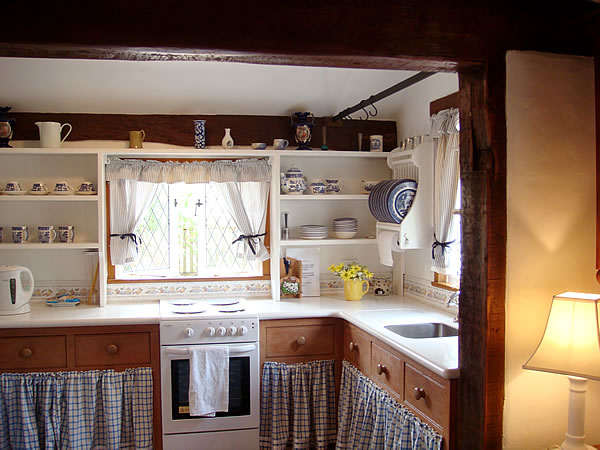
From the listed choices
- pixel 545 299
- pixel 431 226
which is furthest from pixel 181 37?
pixel 431 226

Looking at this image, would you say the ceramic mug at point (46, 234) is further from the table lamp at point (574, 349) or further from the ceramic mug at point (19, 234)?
the table lamp at point (574, 349)

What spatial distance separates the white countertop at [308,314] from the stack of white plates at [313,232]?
0.45m

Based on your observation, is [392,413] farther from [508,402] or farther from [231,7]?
[231,7]

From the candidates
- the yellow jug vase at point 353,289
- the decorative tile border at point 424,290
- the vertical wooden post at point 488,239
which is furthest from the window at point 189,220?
the vertical wooden post at point 488,239

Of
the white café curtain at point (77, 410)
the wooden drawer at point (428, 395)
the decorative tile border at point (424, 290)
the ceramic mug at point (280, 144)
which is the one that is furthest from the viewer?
the ceramic mug at point (280, 144)

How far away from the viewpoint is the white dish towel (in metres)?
3.52

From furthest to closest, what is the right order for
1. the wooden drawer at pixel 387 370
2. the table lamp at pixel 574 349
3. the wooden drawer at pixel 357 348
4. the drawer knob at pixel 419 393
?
the wooden drawer at pixel 357 348, the wooden drawer at pixel 387 370, the drawer knob at pixel 419 393, the table lamp at pixel 574 349

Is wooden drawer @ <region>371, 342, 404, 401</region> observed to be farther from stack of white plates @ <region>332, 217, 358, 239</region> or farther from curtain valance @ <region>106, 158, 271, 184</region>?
curtain valance @ <region>106, 158, 271, 184</region>

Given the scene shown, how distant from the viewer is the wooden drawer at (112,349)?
3543mm

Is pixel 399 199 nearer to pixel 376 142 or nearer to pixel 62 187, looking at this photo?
pixel 376 142

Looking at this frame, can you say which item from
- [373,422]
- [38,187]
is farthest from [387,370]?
[38,187]

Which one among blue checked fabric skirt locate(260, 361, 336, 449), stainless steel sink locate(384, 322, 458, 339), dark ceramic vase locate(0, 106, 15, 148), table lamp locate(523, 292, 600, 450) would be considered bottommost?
blue checked fabric skirt locate(260, 361, 336, 449)

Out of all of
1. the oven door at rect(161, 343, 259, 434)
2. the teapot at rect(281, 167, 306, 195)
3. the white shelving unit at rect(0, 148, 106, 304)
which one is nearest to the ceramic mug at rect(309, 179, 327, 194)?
the teapot at rect(281, 167, 306, 195)

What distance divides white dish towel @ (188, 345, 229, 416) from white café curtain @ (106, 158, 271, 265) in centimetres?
89
